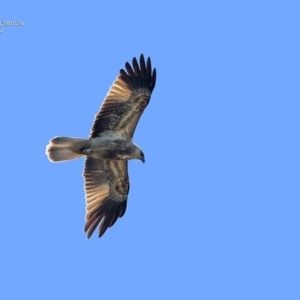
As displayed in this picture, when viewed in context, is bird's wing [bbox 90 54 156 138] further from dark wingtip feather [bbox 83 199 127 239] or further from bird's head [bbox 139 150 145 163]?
dark wingtip feather [bbox 83 199 127 239]

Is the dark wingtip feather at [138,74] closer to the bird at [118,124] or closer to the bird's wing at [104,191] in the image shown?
the bird at [118,124]

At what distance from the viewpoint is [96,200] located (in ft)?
61.5

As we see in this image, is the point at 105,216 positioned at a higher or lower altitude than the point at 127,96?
lower

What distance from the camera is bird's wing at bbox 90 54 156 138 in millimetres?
17844

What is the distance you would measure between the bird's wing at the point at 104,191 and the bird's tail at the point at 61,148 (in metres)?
0.76

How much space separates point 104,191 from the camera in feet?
61.7

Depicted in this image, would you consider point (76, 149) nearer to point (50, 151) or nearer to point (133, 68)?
point (50, 151)

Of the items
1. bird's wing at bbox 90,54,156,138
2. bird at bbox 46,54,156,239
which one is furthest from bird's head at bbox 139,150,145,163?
bird's wing at bbox 90,54,156,138

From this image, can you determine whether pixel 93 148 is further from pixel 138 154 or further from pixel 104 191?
pixel 104 191

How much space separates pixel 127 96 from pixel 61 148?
4.36 ft

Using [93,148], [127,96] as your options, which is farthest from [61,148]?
[127,96]

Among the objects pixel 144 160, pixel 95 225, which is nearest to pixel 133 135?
pixel 144 160

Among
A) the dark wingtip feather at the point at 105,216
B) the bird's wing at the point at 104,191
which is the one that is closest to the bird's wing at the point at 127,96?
the bird's wing at the point at 104,191

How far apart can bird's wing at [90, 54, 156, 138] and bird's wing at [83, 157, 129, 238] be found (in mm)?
→ 898
